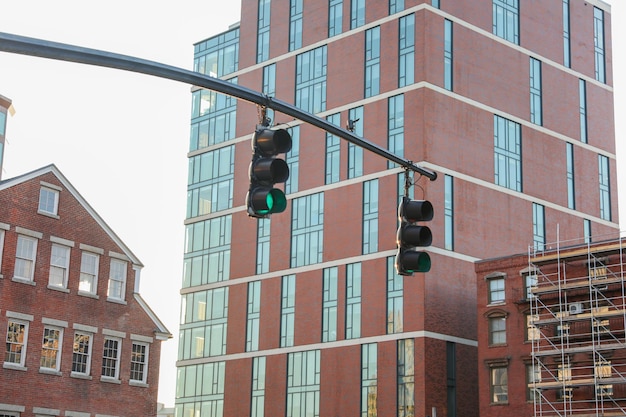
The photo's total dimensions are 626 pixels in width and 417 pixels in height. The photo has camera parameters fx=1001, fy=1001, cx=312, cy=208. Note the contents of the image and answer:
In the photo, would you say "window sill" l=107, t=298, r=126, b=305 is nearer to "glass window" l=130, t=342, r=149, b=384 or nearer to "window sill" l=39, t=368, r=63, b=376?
"glass window" l=130, t=342, r=149, b=384

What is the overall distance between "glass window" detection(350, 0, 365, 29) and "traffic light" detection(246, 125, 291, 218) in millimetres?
67567

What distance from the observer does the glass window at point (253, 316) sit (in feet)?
254

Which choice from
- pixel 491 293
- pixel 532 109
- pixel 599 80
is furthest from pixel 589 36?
pixel 491 293

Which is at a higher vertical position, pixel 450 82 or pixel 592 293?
pixel 450 82

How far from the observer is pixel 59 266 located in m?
44.5

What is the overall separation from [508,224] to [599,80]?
18.7 meters

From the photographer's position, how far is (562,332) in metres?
58.7

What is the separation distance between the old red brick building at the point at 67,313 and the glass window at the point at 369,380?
23.2 meters

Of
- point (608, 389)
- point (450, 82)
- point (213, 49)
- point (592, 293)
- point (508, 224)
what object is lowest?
point (608, 389)

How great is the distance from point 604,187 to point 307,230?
26.1m

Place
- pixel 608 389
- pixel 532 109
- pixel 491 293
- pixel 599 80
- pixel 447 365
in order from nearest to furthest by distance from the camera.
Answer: pixel 608 389, pixel 491 293, pixel 447 365, pixel 532 109, pixel 599 80

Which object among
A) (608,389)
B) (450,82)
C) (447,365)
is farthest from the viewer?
(450,82)

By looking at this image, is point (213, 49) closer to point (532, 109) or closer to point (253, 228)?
point (253, 228)

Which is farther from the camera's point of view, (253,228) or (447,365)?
(253,228)
